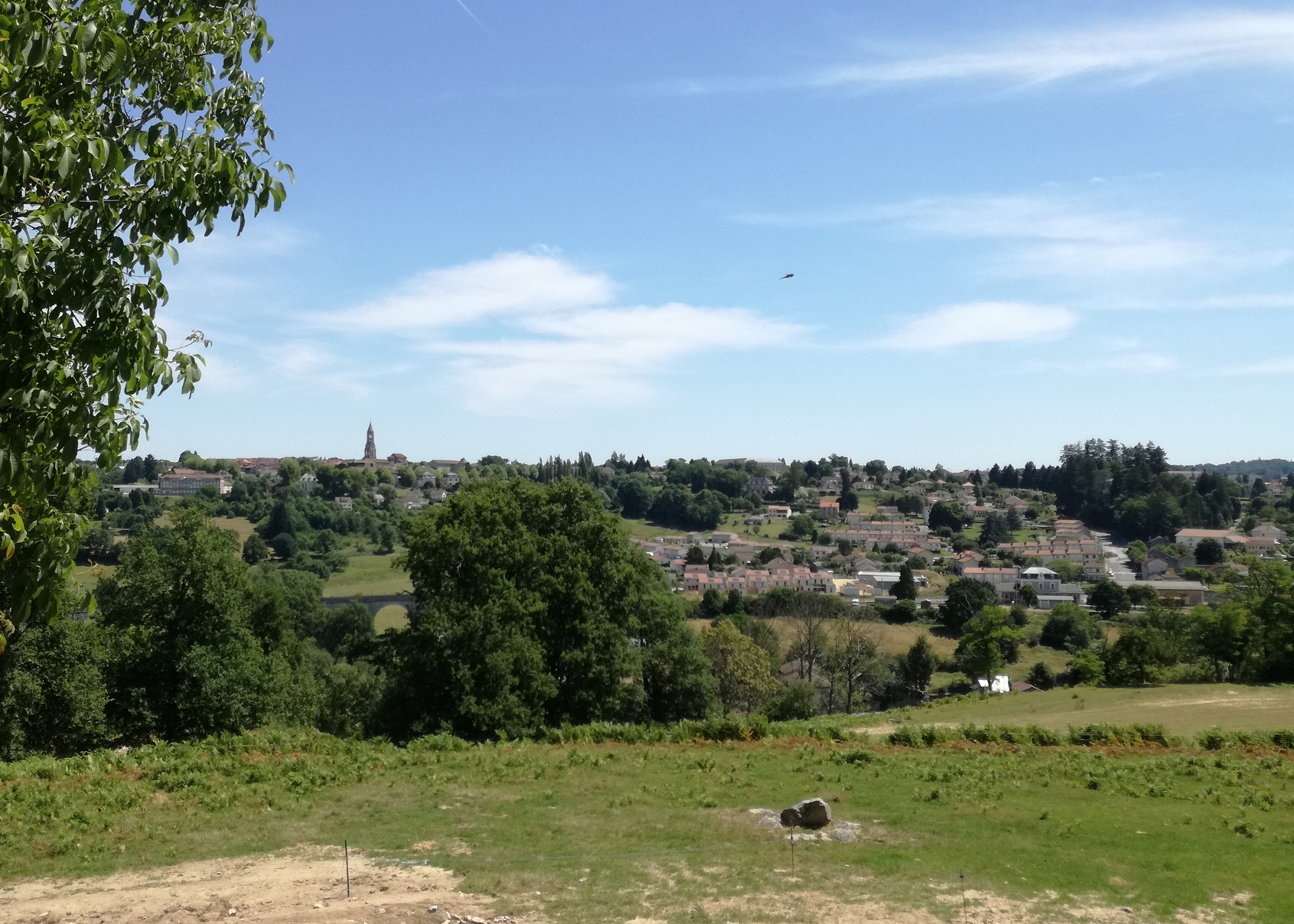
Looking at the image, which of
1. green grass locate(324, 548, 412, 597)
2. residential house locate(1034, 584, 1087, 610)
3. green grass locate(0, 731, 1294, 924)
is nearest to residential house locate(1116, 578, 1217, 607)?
residential house locate(1034, 584, 1087, 610)

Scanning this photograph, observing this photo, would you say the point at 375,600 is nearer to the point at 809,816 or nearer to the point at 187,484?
the point at 809,816

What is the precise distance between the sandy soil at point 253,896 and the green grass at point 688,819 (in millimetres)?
474

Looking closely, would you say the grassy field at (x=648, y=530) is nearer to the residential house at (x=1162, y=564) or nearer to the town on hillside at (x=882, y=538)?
the town on hillside at (x=882, y=538)

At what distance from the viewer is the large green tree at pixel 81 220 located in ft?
16.0

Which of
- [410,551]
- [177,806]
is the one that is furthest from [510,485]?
[177,806]

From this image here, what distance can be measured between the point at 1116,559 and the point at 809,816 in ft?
466

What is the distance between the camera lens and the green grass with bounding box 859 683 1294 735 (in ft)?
87.7

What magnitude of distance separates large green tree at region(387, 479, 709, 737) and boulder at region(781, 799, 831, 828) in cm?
1090

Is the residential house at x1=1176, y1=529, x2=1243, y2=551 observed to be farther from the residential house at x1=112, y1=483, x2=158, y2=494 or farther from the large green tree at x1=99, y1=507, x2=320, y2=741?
the residential house at x1=112, y1=483, x2=158, y2=494

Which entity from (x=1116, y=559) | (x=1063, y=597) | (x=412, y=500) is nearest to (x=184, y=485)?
(x=412, y=500)

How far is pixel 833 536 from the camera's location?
16488 cm

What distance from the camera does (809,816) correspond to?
551 inches

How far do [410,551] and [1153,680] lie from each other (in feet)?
93.9

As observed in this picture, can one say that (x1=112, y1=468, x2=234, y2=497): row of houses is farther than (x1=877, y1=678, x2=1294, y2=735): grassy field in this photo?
Yes
